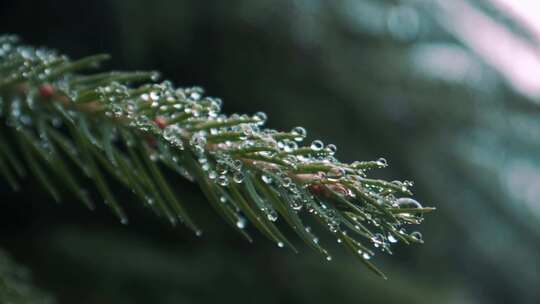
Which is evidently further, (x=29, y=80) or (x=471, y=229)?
(x=471, y=229)

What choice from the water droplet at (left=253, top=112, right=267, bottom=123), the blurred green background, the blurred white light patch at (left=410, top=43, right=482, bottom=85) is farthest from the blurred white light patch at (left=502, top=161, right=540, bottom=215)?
the water droplet at (left=253, top=112, right=267, bottom=123)

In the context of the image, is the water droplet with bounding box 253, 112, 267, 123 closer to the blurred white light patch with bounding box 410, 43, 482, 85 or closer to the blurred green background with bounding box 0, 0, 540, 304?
the blurred green background with bounding box 0, 0, 540, 304

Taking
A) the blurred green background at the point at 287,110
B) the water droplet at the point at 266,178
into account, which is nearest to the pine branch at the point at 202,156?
the water droplet at the point at 266,178

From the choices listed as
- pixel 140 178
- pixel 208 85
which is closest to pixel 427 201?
pixel 208 85

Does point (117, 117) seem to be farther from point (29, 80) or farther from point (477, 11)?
point (477, 11)

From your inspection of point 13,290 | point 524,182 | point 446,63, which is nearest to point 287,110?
point 446,63

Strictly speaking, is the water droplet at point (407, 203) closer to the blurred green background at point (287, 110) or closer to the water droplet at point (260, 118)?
the water droplet at point (260, 118)
